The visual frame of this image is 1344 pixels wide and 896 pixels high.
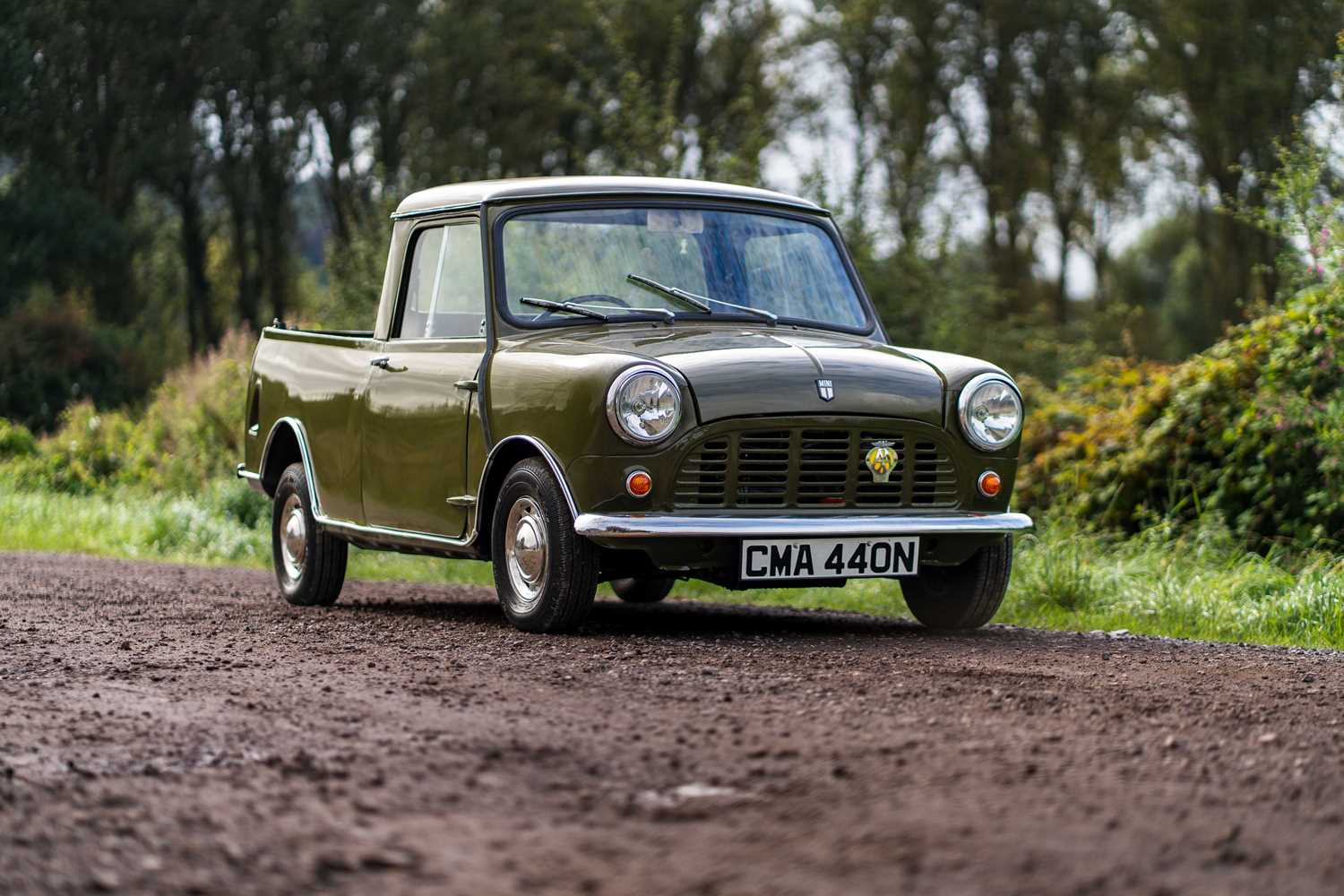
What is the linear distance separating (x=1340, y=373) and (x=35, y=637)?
22.9 ft

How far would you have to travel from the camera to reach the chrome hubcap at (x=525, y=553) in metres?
7.11

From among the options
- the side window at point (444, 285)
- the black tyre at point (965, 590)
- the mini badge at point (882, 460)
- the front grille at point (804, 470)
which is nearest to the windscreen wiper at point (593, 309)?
the side window at point (444, 285)

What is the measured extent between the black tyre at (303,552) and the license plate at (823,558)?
288 cm

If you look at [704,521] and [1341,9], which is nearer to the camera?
[704,521]

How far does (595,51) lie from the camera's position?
44125 mm

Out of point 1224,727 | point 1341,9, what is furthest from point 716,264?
point 1341,9

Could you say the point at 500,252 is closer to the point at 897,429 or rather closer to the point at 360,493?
the point at 360,493

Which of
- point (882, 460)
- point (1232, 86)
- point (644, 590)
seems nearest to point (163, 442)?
point (644, 590)

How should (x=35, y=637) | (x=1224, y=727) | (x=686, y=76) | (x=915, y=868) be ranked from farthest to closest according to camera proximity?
(x=686, y=76) < (x=35, y=637) < (x=1224, y=727) < (x=915, y=868)

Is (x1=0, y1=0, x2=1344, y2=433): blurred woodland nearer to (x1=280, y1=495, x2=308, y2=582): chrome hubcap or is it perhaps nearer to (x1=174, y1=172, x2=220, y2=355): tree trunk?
(x1=174, y1=172, x2=220, y2=355): tree trunk

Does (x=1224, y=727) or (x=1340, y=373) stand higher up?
(x=1340, y=373)

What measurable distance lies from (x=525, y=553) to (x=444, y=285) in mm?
1568

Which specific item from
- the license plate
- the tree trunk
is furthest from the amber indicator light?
the tree trunk

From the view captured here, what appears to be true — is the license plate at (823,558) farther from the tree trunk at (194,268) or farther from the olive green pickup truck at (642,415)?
the tree trunk at (194,268)
